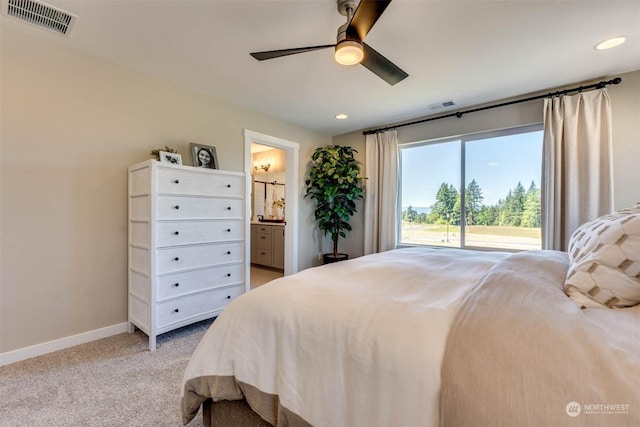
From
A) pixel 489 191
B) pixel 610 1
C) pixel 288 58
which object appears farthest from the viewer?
pixel 489 191

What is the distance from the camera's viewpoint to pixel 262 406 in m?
1.02

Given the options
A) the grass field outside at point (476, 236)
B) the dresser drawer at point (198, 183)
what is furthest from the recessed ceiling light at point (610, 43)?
the dresser drawer at point (198, 183)

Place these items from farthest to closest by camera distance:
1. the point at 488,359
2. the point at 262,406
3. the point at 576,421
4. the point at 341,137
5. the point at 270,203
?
the point at 270,203
the point at 341,137
the point at 262,406
the point at 488,359
the point at 576,421

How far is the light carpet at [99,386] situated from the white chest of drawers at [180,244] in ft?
0.69

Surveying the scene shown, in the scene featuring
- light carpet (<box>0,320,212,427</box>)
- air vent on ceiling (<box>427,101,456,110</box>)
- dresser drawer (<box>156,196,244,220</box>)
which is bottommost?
light carpet (<box>0,320,212,427</box>)

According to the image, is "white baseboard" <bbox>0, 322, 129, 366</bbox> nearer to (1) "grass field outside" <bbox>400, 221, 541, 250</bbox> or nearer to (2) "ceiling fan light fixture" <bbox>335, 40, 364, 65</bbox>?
(2) "ceiling fan light fixture" <bbox>335, 40, 364, 65</bbox>

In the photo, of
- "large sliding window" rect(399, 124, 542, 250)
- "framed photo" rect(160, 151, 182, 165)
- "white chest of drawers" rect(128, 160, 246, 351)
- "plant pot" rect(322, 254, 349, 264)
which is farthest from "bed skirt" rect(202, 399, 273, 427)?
"large sliding window" rect(399, 124, 542, 250)

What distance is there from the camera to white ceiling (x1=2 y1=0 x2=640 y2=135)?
5.90ft

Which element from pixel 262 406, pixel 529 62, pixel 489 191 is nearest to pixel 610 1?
pixel 529 62

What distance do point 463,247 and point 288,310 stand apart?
3.23m

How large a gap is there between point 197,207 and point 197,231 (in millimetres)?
218

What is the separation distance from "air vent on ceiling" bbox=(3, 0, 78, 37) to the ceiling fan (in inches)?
54.1

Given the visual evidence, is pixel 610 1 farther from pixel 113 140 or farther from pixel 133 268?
pixel 133 268
